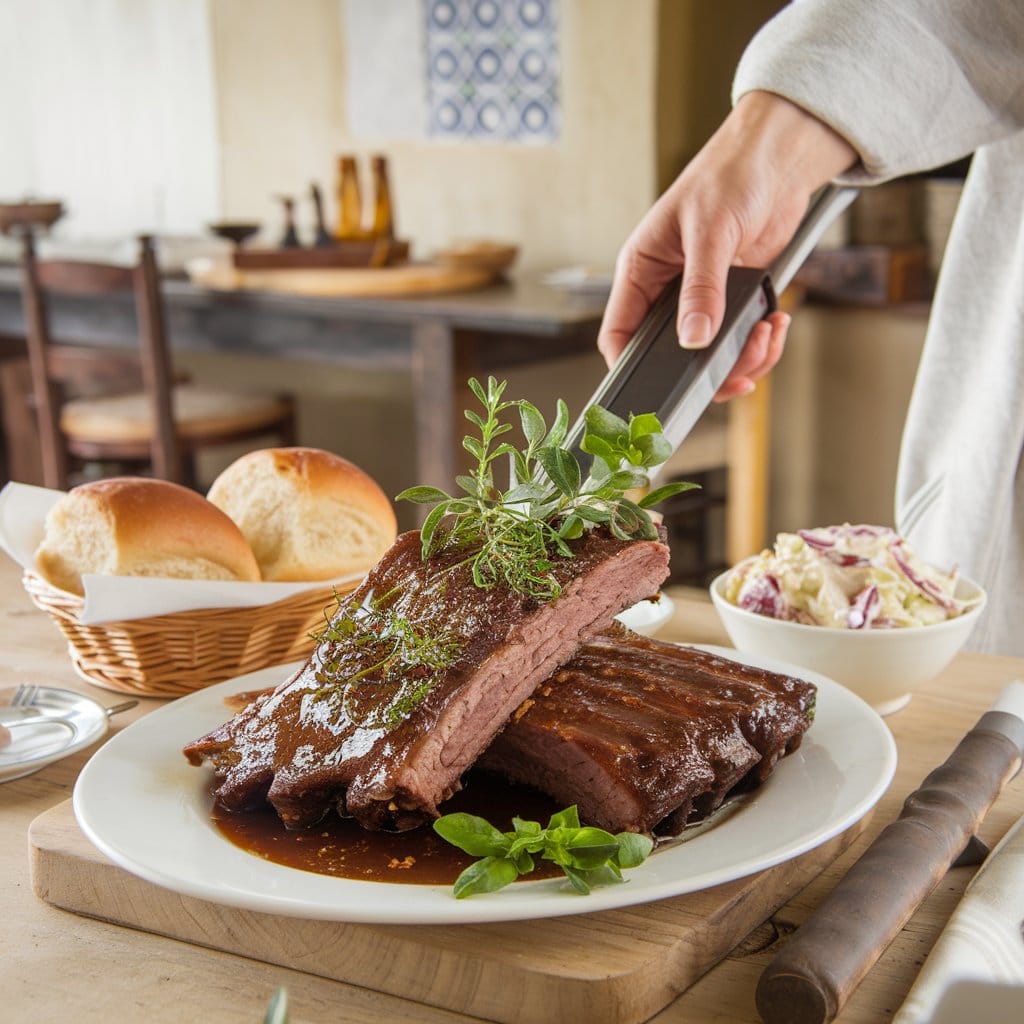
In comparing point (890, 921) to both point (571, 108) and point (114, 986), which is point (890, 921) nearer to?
point (114, 986)

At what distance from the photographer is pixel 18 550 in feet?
4.57

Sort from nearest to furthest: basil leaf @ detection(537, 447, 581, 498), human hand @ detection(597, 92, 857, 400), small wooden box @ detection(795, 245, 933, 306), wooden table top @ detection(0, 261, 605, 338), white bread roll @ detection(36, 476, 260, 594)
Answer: basil leaf @ detection(537, 447, 581, 498) → white bread roll @ detection(36, 476, 260, 594) → human hand @ detection(597, 92, 857, 400) → wooden table top @ detection(0, 261, 605, 338) → small wooden box @ detection(795, 245, 933, 306)

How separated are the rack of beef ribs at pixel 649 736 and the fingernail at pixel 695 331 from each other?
0.35m

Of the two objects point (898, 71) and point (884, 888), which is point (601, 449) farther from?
point (898, 71)

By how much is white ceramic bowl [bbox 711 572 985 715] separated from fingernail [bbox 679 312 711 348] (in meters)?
0.26

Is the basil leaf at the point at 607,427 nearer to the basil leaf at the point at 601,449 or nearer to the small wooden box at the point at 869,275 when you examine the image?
the basil leaf at the point at 601,449

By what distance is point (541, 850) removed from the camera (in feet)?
2.79

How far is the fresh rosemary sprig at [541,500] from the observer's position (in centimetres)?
98

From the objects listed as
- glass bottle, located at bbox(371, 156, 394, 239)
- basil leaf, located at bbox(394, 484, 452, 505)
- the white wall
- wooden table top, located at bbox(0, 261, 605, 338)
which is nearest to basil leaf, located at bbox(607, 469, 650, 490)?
basil leaf, located at bbox(394, 484, 452, 505)

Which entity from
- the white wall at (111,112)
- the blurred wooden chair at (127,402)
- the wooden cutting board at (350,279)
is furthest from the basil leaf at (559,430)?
the white wall at (111,112)

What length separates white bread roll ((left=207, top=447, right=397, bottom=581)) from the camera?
1388 mm

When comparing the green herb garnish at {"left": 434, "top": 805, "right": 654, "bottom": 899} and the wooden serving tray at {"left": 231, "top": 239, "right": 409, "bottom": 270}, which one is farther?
the wooden serving tray at {"left": 231, "top": 239, "right": 409, "bottom": 270}

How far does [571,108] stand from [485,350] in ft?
3.59

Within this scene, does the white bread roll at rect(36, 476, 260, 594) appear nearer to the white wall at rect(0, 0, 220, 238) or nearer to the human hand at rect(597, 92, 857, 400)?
the human hand at rect(597, 92, 857, 400)
